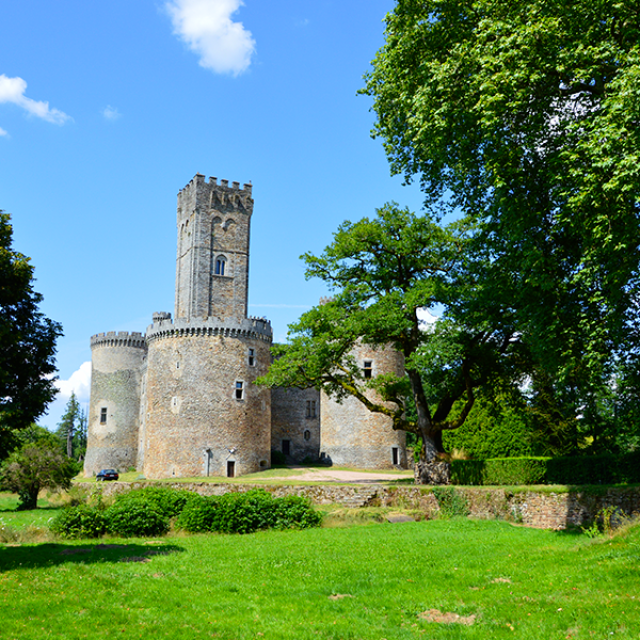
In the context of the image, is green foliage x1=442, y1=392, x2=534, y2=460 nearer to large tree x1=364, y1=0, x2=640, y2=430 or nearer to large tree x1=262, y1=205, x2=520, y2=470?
large tree x1=262, y1=205, x2=520, y2=470

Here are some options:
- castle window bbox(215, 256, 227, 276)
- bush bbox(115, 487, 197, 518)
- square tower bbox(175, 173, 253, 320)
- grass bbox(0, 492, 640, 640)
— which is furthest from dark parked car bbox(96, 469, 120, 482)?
grass bbox(0, 492, 640, 640)

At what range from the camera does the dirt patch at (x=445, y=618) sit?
8146 mm

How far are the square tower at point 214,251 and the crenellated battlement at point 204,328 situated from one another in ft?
6.17

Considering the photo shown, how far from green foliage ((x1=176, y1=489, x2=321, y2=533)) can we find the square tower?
23.0 metres

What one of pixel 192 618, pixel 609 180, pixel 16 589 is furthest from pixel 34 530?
pixel 609 180

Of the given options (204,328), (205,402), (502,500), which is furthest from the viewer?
(204,328)

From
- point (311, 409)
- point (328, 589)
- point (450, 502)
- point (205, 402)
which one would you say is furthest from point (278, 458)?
point (328, 589)

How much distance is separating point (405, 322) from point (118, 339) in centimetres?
3293

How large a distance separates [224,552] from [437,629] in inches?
260

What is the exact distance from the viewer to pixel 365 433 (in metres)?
40.1

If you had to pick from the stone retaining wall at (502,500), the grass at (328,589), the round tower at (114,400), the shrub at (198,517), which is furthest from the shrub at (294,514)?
the round tower at (114,400)

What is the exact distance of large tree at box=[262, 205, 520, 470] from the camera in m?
22.0

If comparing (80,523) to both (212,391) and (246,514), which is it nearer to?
(246,514)

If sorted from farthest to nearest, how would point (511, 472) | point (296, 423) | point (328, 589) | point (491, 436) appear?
point (296, 423), point (491, 436), point (511, 472), point (328, 589)
